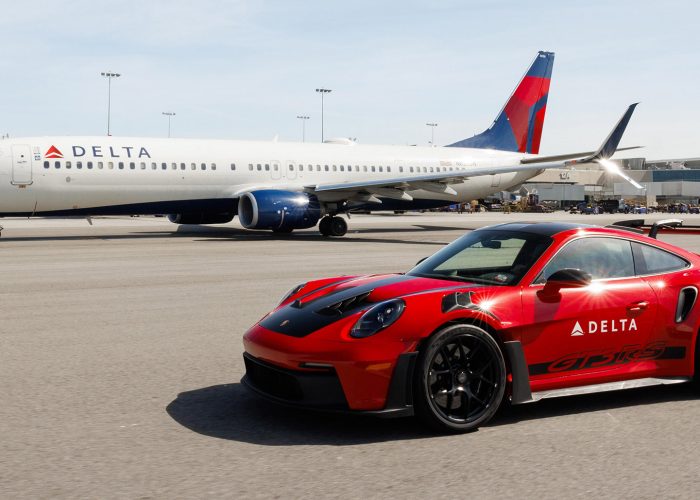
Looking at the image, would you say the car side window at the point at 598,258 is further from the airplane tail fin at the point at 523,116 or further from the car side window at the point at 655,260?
the airplane tail fin at the point at 523,116

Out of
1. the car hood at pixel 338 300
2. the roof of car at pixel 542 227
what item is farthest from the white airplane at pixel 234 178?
the car hood at pixel 338 300

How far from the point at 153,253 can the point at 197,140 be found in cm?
833

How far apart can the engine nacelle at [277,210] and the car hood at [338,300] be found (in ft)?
62.9

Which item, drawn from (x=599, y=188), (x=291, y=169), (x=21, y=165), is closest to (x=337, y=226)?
(x=291, y=169)

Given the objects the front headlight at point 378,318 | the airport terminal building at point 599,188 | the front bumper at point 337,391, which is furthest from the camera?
the airport terminal building at point 599,188

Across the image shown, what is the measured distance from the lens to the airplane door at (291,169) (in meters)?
27.8

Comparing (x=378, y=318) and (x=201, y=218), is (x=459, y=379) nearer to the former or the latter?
(x=378, y=318)

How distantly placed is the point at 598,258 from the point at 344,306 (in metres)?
1.87

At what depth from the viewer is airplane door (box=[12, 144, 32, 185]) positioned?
22.3m

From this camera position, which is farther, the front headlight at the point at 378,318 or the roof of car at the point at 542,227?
the roof of car at the point at 542,227

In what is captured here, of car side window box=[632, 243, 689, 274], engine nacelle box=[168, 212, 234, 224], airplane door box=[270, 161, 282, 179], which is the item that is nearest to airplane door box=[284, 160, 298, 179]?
airplane door box=[270, 161, 282, 179]

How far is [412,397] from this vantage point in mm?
4730

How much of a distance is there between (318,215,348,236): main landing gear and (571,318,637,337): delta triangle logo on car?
22.0m

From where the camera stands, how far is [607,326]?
17.5 feet
